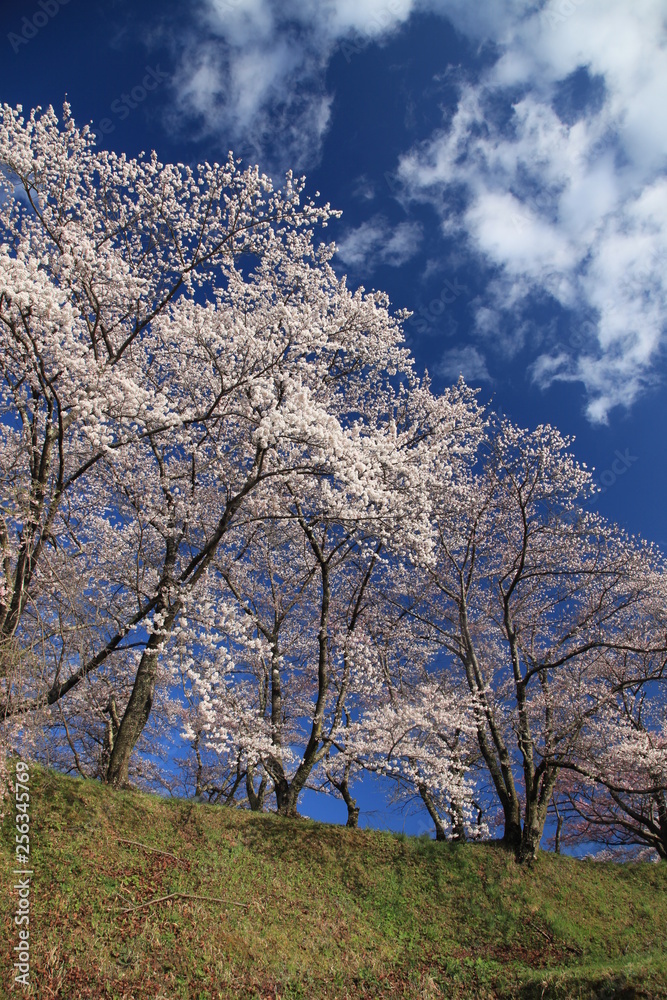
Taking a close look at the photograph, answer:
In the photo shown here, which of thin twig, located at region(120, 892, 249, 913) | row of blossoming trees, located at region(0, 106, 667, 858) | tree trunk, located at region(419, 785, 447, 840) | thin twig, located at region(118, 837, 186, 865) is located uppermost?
row of blossoming trees, located at region(0, 106, 667, 858)

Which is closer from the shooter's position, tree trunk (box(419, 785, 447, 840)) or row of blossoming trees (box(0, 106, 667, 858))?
row of blossoming trees (box(0, 106, 667, 858))

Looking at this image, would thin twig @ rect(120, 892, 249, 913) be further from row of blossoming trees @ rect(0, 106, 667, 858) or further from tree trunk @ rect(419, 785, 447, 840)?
tree trunk @ rect(419, 785, 447, 840)

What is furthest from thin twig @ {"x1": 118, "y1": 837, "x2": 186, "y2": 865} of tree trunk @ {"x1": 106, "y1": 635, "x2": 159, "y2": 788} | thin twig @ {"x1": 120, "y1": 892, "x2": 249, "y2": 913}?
tree trunk @ {"x1": 106, "y1": 635, "x2": 159, "y2": 788}

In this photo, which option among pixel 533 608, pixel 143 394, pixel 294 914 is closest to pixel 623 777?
pixel 533 608

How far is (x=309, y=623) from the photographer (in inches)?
635

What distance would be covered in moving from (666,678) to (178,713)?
44.8ft

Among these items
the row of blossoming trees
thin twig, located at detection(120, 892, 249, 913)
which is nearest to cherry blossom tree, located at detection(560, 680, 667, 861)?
the row of blossoming trees

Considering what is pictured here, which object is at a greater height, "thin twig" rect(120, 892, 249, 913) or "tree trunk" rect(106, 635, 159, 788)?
"tree trunk" rect(106, 635, 159, 788)

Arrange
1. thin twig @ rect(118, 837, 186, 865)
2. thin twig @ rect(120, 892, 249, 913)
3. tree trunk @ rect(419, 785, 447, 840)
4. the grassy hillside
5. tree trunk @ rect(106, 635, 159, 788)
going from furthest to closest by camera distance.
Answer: tree trunk @ rect(419, 785, 447, 840) → tree trunk @ rect(106, 635, 159, 788) → thin twig @ rect(118, 837, 186, 865) → thin twig @ rect(120, 892, 249, 913) → the grassy hillside

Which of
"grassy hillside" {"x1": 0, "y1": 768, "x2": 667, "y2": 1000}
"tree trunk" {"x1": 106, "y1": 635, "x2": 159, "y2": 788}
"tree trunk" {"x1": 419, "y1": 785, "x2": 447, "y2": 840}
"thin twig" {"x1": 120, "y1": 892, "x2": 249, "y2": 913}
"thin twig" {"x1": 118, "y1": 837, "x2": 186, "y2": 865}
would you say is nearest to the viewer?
"grassy hillside" {"x1": 0, "y1": 768, "x2": 667, "y2": 1000}

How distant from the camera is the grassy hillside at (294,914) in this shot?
21.3 feet

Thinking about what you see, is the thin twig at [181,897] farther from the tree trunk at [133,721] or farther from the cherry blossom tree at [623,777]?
the cherry blossom tree at [623,777]

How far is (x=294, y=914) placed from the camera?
27.1ft

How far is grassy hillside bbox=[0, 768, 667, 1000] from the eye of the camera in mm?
6496
